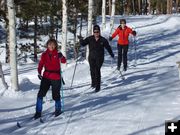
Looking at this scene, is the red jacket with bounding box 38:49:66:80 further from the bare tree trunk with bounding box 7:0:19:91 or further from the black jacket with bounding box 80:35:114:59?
the bare tree trunk with bounding box 7:0:19:91

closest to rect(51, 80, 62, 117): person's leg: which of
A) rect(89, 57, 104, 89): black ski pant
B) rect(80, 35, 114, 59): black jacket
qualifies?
rect(89, 57, 104, 89): black ski pant

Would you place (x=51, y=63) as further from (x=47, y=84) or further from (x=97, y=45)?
(x=97, y=45)

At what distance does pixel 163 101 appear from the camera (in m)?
11.9

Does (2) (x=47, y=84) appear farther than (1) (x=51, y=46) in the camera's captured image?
Yes

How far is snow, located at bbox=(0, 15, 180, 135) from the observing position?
9516 mm

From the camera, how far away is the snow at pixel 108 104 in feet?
31.2

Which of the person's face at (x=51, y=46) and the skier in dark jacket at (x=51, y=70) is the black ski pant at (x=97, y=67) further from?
the person's face at (x=51, y=46)

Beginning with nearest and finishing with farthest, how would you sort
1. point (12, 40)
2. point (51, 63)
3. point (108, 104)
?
point (51, 63) < point (108, 104) < point (12, 40)

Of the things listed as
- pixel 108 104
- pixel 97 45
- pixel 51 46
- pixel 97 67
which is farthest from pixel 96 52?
pixel 51 46

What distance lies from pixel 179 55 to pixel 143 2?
2539 inches

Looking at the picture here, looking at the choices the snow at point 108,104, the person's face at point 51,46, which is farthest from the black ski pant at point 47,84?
the person's face at point 51,46

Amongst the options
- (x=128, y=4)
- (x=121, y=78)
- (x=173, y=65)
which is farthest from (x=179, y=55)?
(x=128, y=4)

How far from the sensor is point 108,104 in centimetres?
1184

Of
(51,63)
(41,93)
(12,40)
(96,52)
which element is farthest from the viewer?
(12,40)
